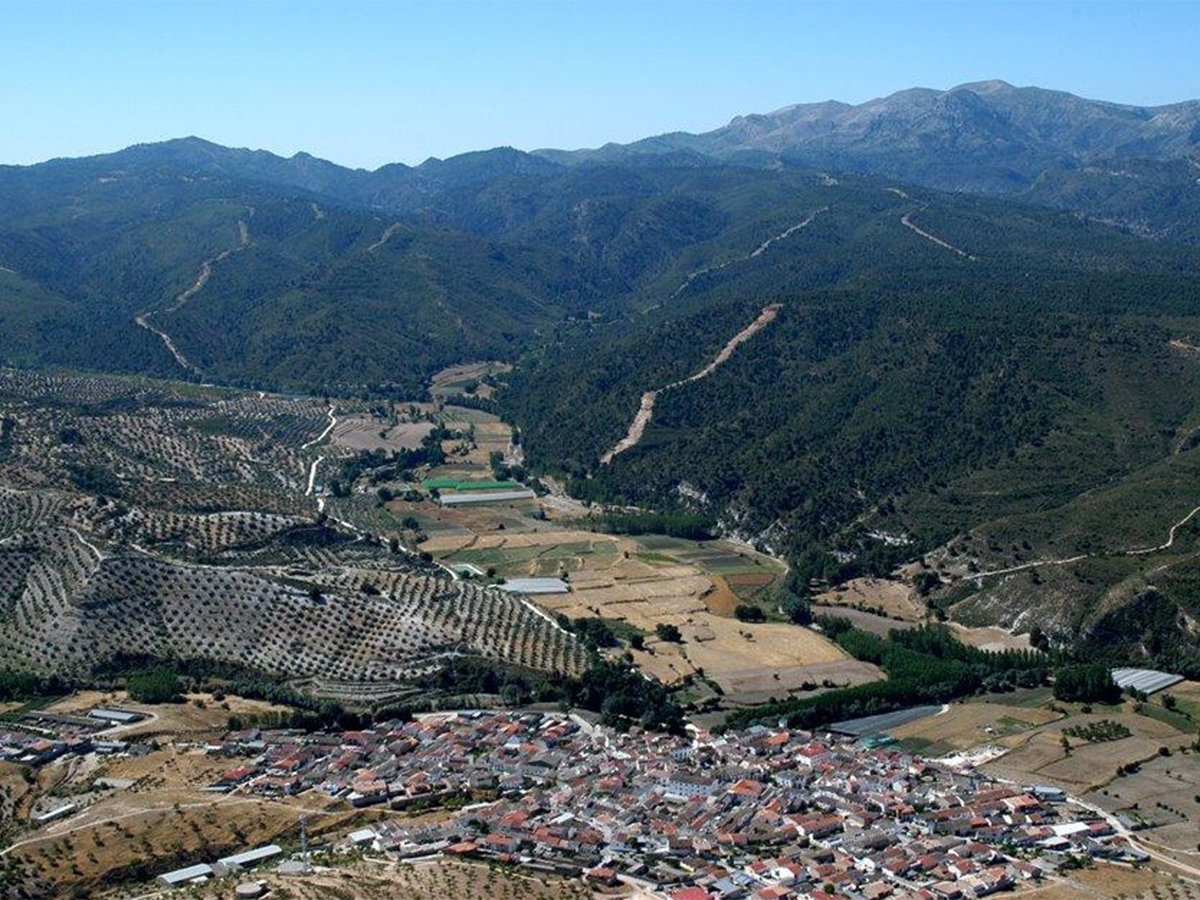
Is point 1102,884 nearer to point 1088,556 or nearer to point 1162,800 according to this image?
point 1162,800

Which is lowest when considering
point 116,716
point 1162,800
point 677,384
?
point 1162,800

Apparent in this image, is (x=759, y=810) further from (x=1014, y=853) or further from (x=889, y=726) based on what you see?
(x=889, y=726)

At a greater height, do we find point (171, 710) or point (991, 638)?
point (171, 710)

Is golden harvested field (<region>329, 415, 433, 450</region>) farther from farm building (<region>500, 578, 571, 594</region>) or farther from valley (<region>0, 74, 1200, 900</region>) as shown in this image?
farm building (<region>500, 578, 571, 594</region>)

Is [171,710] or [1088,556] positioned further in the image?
[1088,556]

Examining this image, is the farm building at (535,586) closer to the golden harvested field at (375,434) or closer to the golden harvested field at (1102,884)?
the golden harvested field at (375,434)

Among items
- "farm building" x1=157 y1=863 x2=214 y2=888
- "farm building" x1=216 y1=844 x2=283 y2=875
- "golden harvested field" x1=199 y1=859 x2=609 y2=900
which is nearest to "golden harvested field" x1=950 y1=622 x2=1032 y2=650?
"golden harvested field" x1=199 y1=859 x2=609 y2=900

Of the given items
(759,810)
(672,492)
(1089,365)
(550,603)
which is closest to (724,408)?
(672,492)

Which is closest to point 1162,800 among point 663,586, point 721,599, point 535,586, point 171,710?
point 721,599
